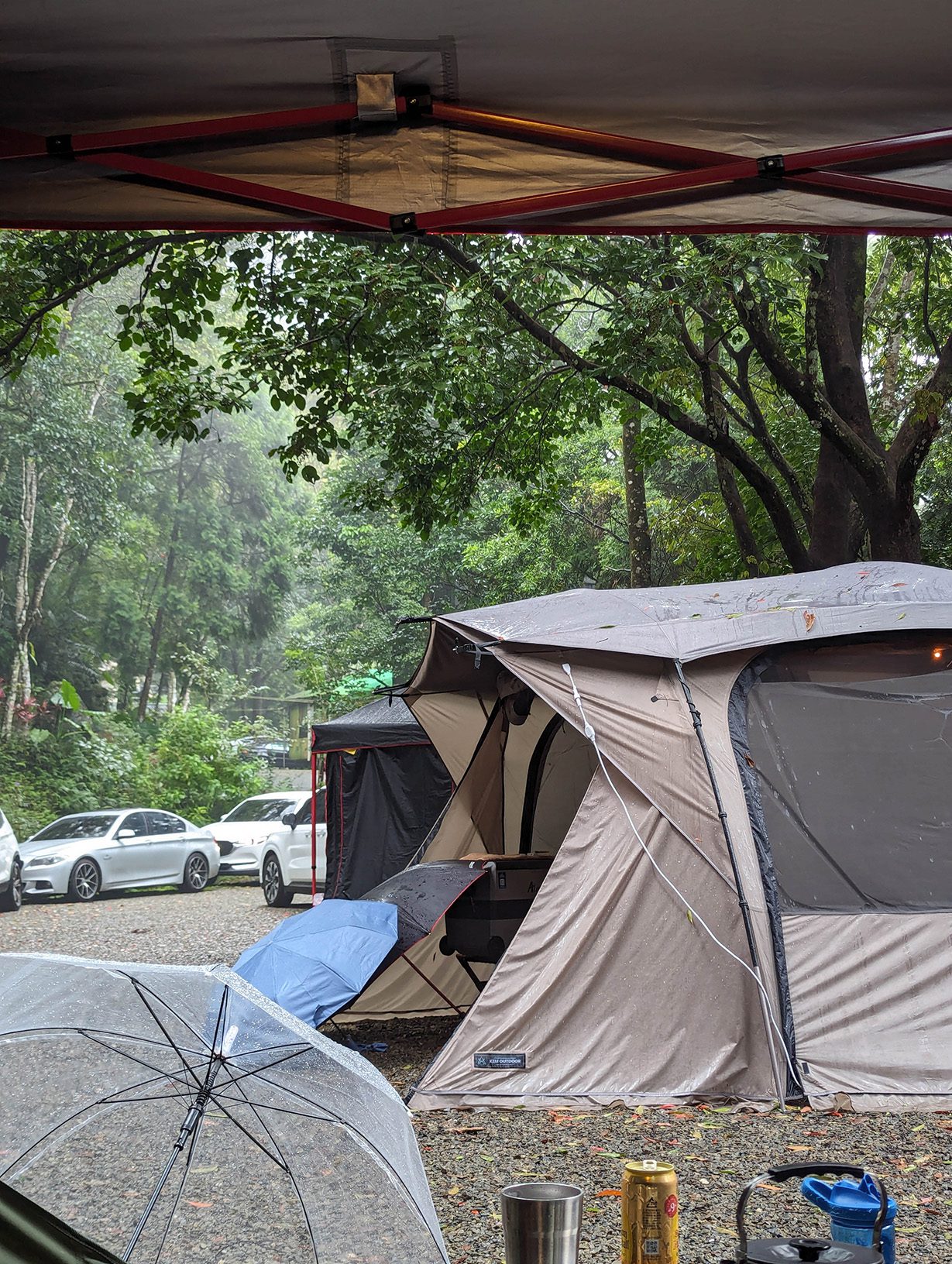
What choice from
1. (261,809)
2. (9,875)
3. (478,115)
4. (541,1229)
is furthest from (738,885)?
(261,809)

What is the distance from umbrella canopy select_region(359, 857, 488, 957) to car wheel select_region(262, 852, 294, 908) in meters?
9.28

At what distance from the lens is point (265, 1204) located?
10.1ft

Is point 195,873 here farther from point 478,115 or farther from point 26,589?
point 478,115

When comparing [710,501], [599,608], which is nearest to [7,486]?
[710,501]

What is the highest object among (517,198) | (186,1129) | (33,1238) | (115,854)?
(517,198)

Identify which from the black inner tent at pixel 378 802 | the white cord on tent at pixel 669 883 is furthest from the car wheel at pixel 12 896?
the white cord on tent at pixel 669 883

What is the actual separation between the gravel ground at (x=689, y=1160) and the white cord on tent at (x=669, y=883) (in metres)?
0.37

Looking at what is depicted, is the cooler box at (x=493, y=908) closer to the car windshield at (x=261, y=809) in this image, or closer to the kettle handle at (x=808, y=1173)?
the kettle handle at (x=808, y=1173)

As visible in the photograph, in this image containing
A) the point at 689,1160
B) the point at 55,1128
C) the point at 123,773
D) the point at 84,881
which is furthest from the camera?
the point at 123,773

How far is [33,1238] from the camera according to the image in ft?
5.40

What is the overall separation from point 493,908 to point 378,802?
602 centimetres

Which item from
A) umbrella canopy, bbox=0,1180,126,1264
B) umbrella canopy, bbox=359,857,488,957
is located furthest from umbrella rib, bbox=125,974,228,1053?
umbrella canopy, bbox=359,857,488,957

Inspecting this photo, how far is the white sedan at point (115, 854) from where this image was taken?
55.7ft

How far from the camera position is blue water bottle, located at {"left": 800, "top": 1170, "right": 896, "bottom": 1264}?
2.35 metres
